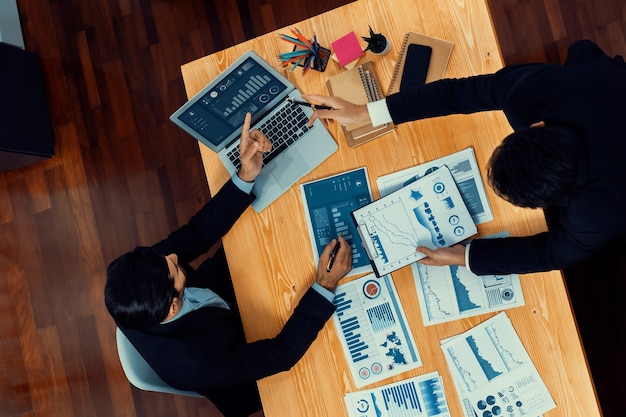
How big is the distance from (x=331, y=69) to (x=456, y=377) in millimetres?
965

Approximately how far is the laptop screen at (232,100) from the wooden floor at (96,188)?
1.08 meters

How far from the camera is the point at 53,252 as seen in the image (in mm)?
2871

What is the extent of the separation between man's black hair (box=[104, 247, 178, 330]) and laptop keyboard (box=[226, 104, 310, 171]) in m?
0.49

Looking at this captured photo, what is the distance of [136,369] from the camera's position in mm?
1543

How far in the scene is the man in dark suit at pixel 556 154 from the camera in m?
1.16

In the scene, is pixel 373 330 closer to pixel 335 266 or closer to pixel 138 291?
pixel 335 266

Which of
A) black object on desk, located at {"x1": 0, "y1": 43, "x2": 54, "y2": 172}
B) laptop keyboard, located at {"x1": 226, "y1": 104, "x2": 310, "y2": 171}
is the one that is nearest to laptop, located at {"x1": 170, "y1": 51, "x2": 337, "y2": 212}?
laptop keyboard, located at {"x1": 226, "y1": 104, "x2": 310, "y2": 171}

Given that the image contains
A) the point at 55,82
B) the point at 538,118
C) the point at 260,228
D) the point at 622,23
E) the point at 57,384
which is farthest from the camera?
the point at 55,82

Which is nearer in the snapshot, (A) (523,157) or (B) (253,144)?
(A) (523,157)

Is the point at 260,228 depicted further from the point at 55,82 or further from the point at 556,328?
the point at 55,82

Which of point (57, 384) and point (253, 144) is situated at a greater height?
point (253, 144)

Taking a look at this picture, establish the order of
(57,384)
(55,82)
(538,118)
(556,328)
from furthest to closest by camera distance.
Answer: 1. (55,82)
2. (57,384)
3. (556,328)
4. (538,118)

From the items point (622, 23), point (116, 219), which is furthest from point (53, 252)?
point (622, 23)

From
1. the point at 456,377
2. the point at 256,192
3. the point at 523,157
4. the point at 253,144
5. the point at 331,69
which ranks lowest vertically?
A: the point at 456,377
